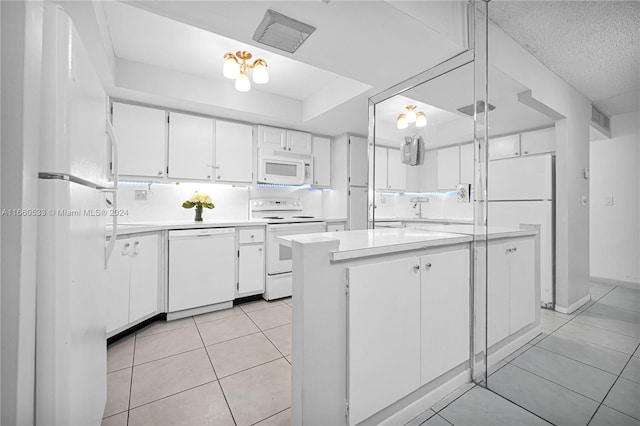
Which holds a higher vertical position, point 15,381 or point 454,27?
point 454,27

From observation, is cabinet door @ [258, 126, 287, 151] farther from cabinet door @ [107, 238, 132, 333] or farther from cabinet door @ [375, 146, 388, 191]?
cabinet door @ [107, 238, 132, 333]

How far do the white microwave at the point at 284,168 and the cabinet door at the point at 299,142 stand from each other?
0.07 meters

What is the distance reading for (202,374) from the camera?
1743 millimetres

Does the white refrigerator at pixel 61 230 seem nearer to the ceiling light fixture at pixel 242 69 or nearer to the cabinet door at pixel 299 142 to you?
→ the ceiling light fixture at pixel 242 69

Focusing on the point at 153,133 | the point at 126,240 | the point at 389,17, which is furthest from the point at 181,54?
the point at 389,17

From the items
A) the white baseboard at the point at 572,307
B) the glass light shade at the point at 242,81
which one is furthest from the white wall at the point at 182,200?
the white baseboard at the point at 572,307

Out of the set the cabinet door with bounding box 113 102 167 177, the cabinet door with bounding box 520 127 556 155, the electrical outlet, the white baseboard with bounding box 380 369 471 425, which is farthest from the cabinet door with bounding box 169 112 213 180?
the cabinet door with bounding box 520 127 556 155

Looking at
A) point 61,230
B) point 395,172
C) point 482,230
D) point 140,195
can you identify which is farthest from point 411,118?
point 140,195

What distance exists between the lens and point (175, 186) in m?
3.16

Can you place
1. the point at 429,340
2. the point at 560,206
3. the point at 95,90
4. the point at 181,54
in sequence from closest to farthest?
the point at 95,90
the point at 429,340
the point at 181,54
the point at 560,206

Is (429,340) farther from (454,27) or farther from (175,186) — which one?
(175,186)

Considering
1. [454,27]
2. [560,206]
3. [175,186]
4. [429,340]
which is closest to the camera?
[429,340]

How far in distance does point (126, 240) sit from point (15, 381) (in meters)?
1.77

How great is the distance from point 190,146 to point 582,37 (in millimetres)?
3634
